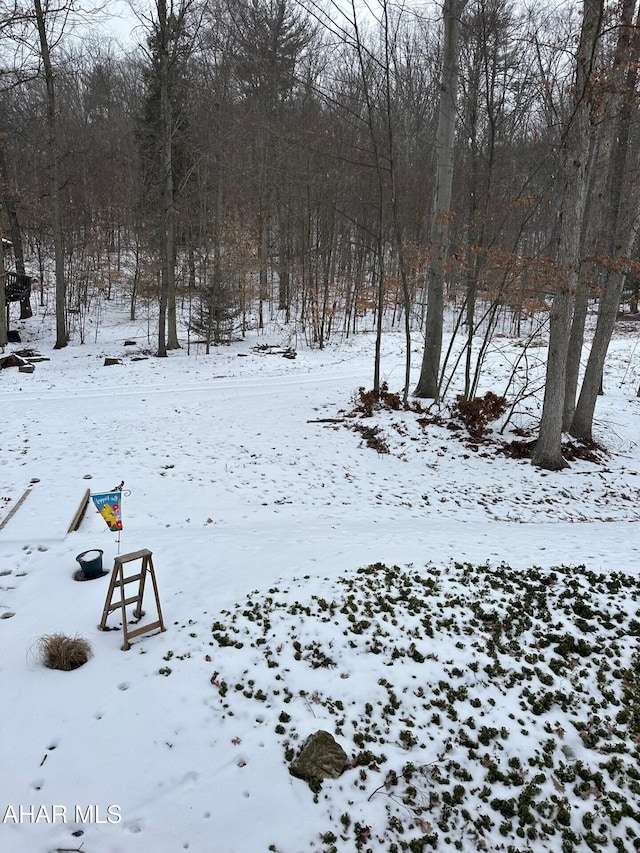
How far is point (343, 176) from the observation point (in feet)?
62.1

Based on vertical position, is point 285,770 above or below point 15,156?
below

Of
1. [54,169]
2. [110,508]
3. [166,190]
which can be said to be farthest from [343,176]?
[110,508]

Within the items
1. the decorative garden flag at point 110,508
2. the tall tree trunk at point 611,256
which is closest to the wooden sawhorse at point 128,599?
the decorative garden flag at point 110,508

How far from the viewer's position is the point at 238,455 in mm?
8172

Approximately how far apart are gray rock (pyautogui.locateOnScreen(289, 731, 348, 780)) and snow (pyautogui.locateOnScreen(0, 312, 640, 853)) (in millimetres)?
59

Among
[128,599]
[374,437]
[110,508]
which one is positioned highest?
[110,508]

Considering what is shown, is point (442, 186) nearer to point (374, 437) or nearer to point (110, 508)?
point (374, 437)

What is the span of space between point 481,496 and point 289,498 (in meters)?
3.06

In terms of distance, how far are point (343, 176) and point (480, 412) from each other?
13547mm

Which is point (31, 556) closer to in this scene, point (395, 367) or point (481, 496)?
point (481, 496)

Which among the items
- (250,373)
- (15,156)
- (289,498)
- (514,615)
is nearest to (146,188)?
(15,156)

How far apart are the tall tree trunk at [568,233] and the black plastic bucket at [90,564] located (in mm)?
6995

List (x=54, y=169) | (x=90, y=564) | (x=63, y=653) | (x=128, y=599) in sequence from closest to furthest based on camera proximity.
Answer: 1. (x=63, y=653)
2. (x=128, y=599)
3. (x=90, y=564)
4. (x=54, y=169)

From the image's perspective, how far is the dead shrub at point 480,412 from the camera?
31.9 ft
